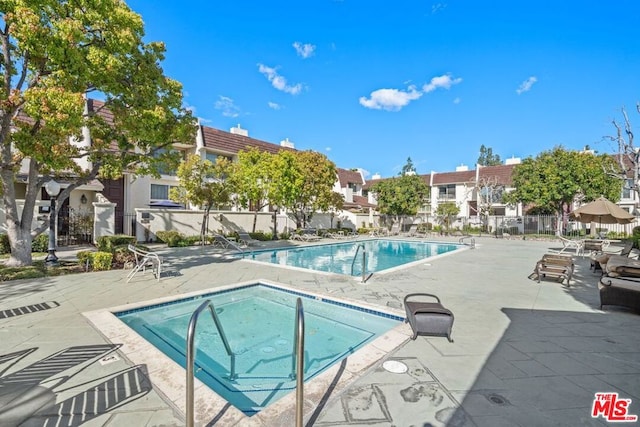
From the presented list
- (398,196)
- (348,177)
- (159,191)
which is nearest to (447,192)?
(398,196)

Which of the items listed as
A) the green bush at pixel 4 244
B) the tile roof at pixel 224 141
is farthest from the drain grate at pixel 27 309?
the tile roof at pixel 224 141

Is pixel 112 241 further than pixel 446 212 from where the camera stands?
No

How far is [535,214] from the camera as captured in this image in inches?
1319

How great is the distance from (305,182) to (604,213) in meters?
16.5

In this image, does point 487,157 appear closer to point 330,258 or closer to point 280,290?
point 330,258

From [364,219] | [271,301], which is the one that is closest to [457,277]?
[271,301]

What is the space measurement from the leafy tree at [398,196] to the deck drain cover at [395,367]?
29348mm

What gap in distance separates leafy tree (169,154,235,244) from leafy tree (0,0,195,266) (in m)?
5.98

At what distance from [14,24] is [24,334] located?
23.5 ft

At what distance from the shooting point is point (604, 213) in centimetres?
1227

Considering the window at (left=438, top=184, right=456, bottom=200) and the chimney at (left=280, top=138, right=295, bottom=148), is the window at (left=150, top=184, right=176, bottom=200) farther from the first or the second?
the window at (left=438, top=184, right=456, bottom=200)

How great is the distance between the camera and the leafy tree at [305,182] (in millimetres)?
19328

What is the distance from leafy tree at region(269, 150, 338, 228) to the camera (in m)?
19.3

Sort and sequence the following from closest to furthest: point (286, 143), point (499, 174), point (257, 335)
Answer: point (257, 335)
point (286, 143)
point (499, 174)
